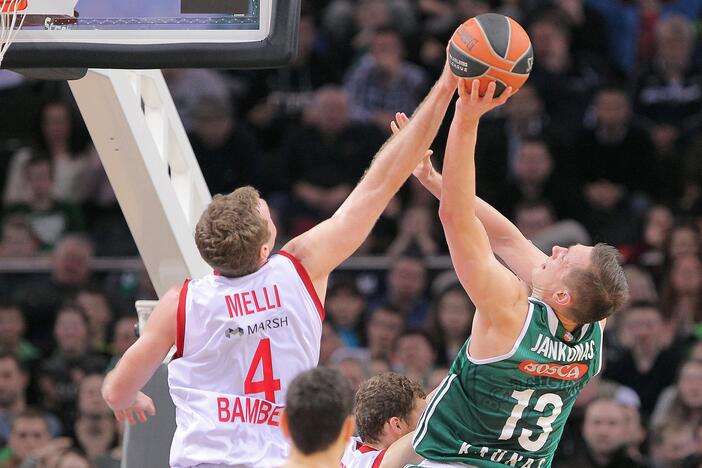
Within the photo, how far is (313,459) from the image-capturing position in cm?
422

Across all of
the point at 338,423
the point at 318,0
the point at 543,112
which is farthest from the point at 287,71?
the point at 338,423

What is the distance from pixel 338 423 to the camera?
167 inches

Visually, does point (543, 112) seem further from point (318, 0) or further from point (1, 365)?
point (1, 365)

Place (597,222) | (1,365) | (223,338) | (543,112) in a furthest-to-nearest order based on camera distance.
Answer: (543,112) → (597,222) → (1,365) → (223,338)

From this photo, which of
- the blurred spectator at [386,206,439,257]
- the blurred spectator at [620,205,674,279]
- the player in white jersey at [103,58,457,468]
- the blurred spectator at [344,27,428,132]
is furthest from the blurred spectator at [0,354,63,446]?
the player in white jersey at [103,58,457,468]

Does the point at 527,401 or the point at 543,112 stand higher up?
the point at 543,112

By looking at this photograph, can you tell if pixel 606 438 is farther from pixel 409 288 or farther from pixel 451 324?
pixel 409 288

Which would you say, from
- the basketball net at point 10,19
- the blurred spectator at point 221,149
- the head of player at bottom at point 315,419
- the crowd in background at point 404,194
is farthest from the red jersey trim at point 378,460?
the blurred spectator at point 221,149

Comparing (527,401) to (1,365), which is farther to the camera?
(1,365)

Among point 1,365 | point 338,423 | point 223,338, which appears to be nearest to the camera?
point 338,423

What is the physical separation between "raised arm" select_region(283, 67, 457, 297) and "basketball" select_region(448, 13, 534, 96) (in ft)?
0.48

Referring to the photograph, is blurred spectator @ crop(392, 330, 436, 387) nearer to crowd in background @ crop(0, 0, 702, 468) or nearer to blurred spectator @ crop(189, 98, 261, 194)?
crowd in background @ crop(0, 0, 702, 468)

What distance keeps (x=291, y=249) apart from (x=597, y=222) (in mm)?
6790

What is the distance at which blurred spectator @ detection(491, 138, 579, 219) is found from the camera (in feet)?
38.2
